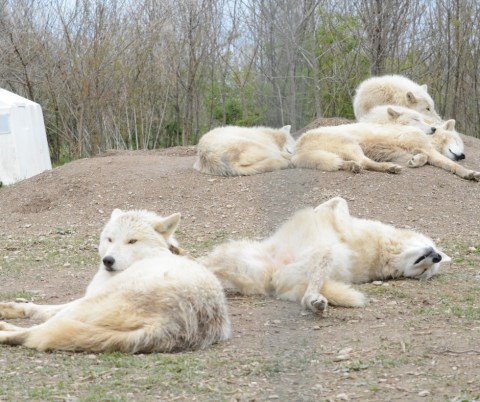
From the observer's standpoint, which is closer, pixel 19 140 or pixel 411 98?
pixel 411 98

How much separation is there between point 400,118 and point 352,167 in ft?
5.86

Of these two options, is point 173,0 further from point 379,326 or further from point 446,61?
point 379,326

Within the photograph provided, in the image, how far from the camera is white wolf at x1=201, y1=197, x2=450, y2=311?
514 cm

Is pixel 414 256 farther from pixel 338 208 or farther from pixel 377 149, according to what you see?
pixel 377 149

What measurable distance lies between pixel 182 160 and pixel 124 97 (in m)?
4.84

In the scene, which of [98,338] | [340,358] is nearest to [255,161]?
[340,358]

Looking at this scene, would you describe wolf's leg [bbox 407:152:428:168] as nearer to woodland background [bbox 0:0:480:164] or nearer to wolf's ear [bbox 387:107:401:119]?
wolf's ear [bbox 387:107:401:119]

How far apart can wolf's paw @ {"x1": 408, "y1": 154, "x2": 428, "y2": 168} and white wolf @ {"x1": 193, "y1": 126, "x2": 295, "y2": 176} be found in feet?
5.09

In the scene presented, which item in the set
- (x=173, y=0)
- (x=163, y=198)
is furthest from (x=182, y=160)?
(x=173, y=0)

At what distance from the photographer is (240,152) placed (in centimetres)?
1022

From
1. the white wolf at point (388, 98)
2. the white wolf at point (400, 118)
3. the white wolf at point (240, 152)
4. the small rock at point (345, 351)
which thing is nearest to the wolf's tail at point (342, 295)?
the small rock at point (345, 351)

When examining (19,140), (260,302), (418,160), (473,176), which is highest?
(19,140)

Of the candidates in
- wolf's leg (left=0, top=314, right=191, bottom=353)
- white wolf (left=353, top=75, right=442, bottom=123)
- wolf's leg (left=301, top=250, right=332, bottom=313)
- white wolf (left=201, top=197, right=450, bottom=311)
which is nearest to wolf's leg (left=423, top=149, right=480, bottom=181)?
white wolf (left=353, top=75, right=442, bottom=123)

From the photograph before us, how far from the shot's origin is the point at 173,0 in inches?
637
